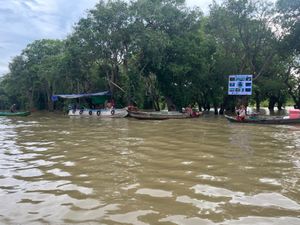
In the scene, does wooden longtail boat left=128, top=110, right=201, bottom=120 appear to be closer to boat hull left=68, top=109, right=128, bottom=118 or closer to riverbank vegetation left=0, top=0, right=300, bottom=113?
boat hull left=68, top=109, right=128, bottom=118

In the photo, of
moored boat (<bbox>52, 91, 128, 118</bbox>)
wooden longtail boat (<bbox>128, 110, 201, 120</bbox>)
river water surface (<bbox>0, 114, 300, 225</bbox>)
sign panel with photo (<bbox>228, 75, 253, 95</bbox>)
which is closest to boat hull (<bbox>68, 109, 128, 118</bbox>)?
moored boat (<bbox>52, 91, 128, 118</bbox>)

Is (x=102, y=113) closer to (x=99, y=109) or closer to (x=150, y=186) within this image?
(x=99, y=109)

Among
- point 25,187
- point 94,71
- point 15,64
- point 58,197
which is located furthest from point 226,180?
point 15,64

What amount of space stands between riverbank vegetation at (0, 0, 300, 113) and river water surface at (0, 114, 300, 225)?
73.4ft

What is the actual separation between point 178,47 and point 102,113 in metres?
9.41

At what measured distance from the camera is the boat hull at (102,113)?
29812mm

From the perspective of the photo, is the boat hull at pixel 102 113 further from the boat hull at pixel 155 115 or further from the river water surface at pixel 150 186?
the river water surface at pixel 150 186

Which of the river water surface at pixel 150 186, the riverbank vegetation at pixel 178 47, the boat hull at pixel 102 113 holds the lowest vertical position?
the river water surface at pixel 150 186

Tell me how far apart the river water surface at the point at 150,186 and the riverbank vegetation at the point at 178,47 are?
22.4m

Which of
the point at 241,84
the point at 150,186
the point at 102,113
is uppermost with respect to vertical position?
the point at 241,84

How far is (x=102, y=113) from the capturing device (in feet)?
103

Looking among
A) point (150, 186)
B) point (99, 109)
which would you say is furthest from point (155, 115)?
point (150, 186)

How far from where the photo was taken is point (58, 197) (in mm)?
5523

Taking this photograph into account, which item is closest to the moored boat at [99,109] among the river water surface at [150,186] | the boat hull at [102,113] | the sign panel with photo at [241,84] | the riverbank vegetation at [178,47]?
the boat hull at [102,113]
